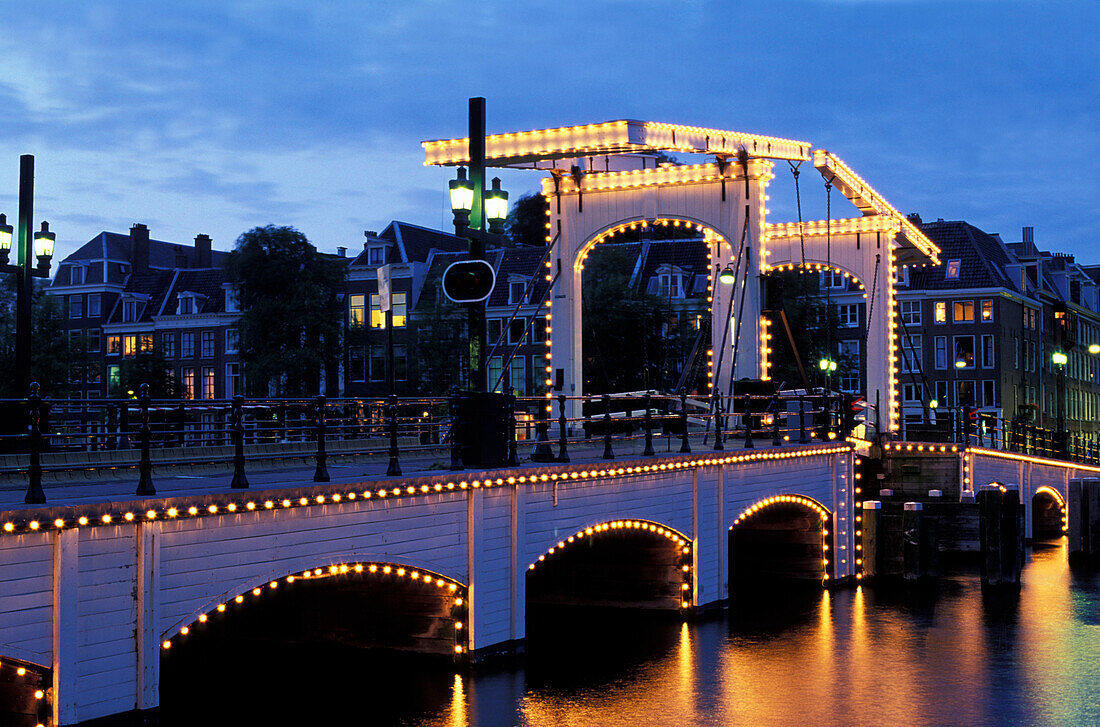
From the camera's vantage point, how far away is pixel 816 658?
16938 millimetres

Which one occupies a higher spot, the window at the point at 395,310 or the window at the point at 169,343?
the window at the point at 395,310

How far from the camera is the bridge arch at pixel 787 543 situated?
80.7 feet

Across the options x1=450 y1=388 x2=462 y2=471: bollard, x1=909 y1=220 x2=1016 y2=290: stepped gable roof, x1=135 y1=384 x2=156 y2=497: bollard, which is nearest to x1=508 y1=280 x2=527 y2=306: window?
x1=909 y1=220 x2=1016 y2=290: stepped gable roof

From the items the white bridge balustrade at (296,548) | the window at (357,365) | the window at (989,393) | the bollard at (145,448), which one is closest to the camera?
the white bridge balustrade at (296,548)

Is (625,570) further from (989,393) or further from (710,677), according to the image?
(989,393)

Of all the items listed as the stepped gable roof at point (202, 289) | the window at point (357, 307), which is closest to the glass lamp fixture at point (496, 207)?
the window at point (357, 307)

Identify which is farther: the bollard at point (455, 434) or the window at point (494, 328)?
the window at point (494, 328)

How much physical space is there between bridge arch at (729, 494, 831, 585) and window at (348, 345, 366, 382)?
33.1m

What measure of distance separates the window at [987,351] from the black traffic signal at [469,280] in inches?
1976

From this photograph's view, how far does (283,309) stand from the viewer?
164ft

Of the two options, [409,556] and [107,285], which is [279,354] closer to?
[107,285]

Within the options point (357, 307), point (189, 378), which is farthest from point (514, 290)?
point (189, 378)

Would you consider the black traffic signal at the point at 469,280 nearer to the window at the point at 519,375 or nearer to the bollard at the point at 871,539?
the bollard at the point at 871,539

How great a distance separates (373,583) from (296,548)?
3.96 m
